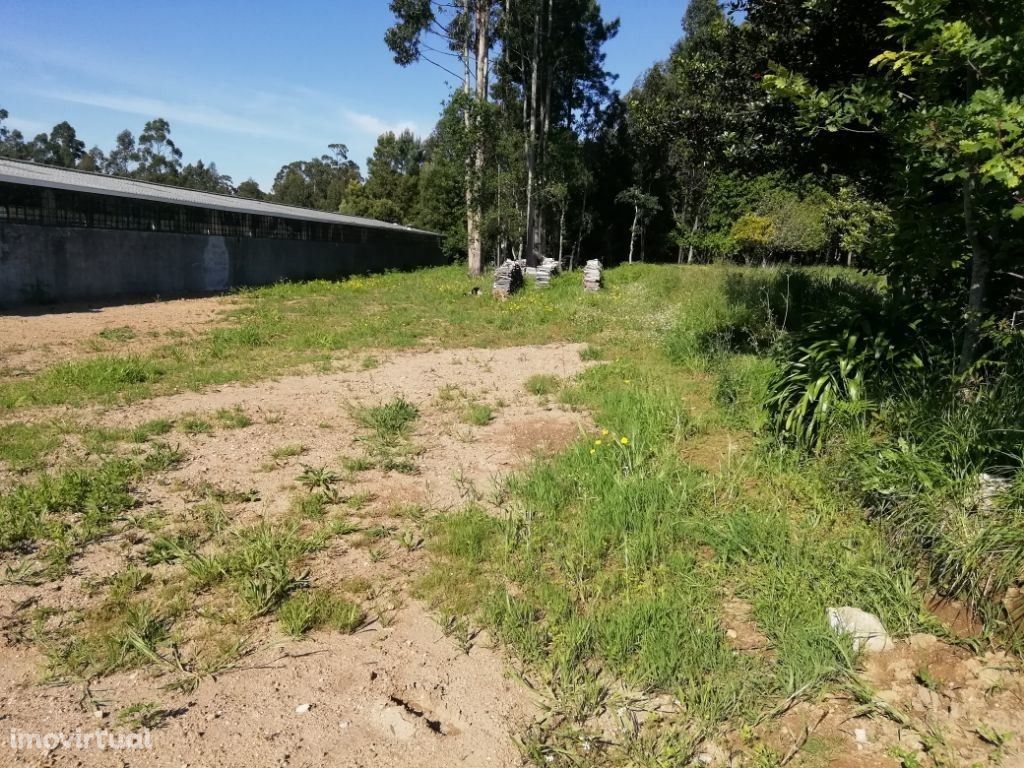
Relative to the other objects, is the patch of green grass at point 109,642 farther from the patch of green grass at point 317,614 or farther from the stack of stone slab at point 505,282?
the stack of stone slab at point 505,282

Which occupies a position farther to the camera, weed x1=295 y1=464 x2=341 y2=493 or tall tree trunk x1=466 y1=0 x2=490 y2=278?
tall tree trunk x1=466 y1=0 x2=490 y2=278

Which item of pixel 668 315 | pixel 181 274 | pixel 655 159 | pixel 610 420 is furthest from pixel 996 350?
pixel 655 159

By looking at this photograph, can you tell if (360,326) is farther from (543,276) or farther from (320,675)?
(320,675)

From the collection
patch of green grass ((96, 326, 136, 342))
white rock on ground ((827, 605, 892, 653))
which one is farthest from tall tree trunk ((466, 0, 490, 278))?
white rock on ground ((827, 605, 892, 653))

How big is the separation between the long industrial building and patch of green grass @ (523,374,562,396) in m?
10.4

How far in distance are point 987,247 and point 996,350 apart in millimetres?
695

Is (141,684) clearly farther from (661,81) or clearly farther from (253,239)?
(661,81)

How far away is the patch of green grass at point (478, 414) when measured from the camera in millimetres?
5664

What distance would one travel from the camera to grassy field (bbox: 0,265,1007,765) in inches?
97.8

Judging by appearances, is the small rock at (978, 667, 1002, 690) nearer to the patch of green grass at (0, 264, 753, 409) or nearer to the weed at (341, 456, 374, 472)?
the weed at (341, 456, 374, 472)

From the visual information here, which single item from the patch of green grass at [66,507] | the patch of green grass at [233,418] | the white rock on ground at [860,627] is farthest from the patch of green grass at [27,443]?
the white rock on ground at [860,627]

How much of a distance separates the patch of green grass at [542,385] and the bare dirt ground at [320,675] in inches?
70.5

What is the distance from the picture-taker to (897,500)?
327 centimetres

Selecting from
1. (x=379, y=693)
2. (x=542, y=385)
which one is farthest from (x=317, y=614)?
(x=542, y=385)
